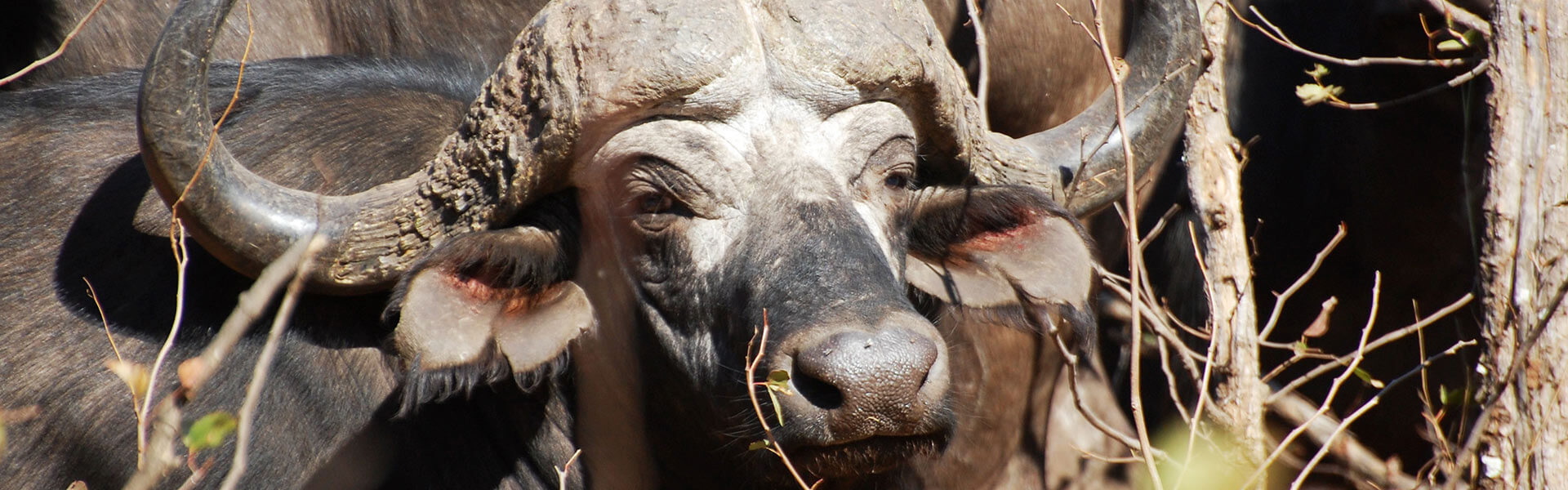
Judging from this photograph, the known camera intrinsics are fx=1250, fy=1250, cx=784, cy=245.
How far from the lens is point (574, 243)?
9.96 ft

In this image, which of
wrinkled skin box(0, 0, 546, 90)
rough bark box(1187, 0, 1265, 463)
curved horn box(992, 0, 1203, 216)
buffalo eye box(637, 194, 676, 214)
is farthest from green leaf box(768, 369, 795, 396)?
wrinkled skin box(0, 0, 546, 90)

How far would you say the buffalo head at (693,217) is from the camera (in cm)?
250

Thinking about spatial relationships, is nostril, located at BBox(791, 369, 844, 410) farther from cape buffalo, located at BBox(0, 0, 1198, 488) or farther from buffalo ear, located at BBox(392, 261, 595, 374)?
buffalo ear, located at BBox(392, 261, 595, 374)

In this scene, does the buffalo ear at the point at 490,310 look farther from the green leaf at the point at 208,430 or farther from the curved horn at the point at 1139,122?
the curved horn at the point at 1139,122

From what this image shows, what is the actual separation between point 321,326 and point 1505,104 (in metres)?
2.85

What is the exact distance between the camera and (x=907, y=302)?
8.34 feet

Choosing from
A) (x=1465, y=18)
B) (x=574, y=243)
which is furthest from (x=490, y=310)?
(x=1465, y=18)

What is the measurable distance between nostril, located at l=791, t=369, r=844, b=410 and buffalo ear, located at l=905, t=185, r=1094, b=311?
80 centimetres

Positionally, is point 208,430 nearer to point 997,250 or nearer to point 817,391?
point 817,391

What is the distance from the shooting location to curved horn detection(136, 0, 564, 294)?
250 cm

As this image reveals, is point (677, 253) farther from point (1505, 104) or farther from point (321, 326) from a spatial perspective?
point (1505, 104)

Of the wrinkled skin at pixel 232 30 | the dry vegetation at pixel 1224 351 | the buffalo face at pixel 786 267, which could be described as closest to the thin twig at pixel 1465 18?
the dry vegetation at pixel 1224 351

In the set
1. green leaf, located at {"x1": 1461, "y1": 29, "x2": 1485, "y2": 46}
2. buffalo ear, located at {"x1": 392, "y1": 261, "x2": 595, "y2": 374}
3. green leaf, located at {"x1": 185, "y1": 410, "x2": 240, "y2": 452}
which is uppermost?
green leaf, located at {"x1": 1461, "y1": 29, "x2": 1485, "y2": 46}

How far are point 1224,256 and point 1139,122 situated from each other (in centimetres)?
43
